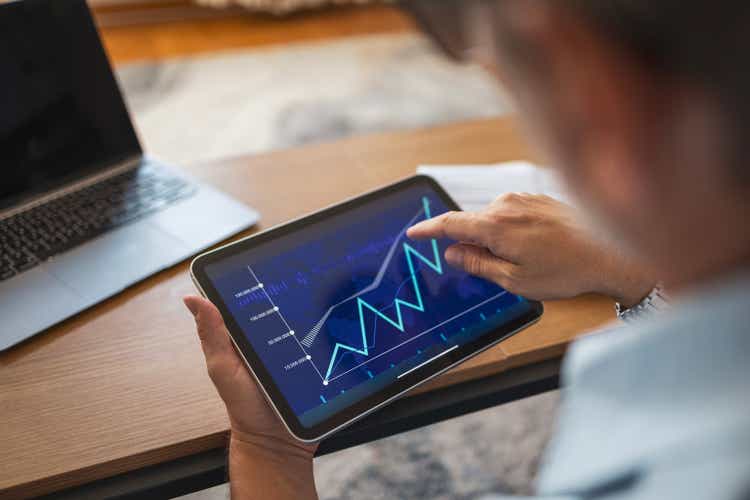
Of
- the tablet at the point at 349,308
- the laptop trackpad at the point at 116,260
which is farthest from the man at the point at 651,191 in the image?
the laptop trackpad at the point at 116,260

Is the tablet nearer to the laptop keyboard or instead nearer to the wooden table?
the wooden table

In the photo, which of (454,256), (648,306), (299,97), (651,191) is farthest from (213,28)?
(651,191)

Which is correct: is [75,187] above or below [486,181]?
above

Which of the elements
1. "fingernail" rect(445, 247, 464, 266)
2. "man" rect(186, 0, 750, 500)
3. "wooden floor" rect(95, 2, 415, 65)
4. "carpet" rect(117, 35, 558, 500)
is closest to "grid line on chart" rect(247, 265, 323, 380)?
"fingernail" rect(445, 247, 464, 266)

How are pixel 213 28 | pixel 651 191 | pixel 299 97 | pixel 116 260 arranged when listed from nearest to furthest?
pixel 651 191 → pixel 116 260 → pixel 299 97 → pixel 213 28

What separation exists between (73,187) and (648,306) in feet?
2.99

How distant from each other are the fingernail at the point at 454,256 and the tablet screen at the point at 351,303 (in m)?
0.02

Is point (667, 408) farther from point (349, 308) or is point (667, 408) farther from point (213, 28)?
point (213, 28)

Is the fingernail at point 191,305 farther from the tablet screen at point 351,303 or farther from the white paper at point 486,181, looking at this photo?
the white paper at point 486,181

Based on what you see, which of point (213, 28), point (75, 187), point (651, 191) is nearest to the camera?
point (651, 191)

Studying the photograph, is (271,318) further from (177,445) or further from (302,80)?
(302,80)

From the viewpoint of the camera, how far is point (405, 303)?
83 cm

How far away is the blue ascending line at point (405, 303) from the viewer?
781 mm

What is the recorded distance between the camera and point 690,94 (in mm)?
343
